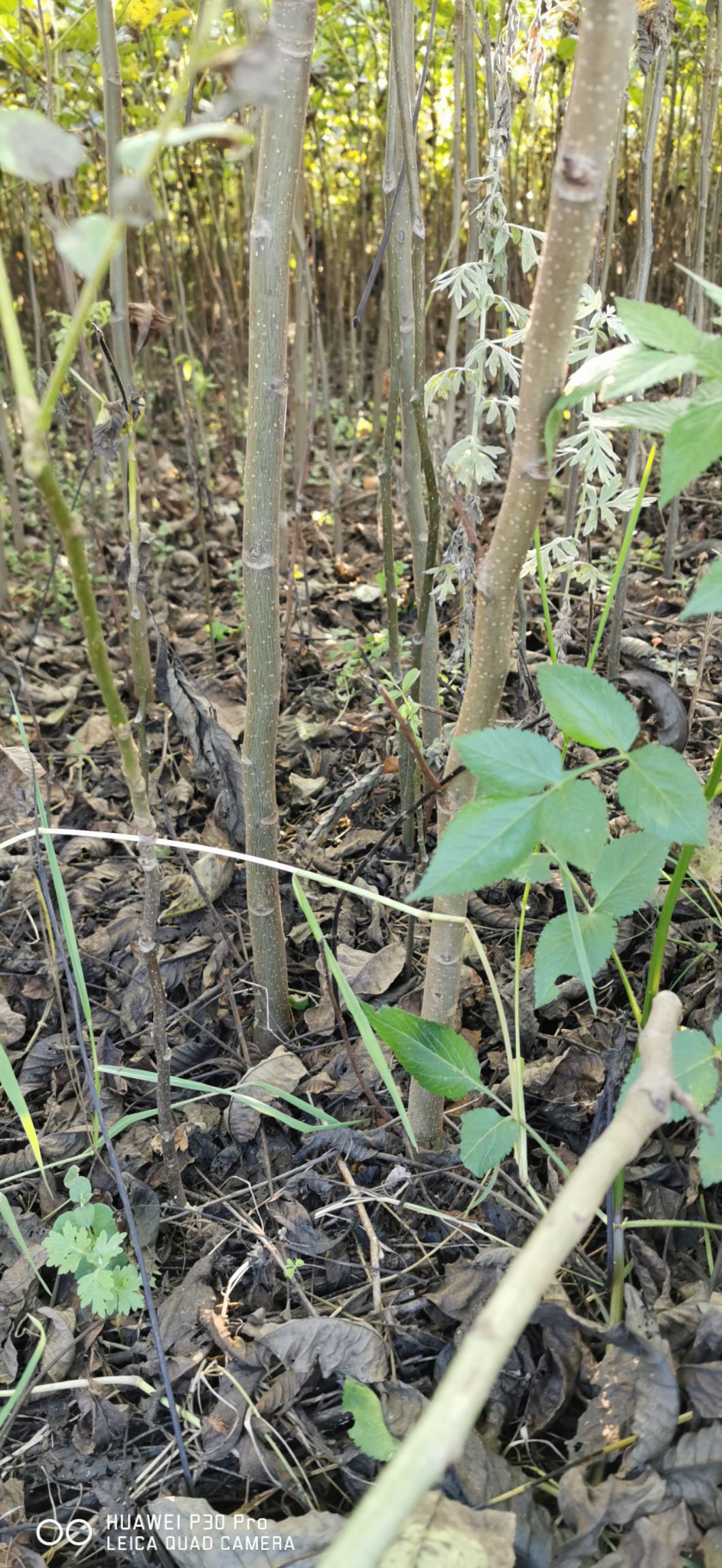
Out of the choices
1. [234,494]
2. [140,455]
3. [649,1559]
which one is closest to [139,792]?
[649,1559]

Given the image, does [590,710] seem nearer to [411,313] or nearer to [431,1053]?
[431,1053]

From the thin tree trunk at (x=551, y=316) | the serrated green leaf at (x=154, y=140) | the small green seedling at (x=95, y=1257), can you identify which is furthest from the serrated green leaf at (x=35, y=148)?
the small green seedling at (x=95, y=1257)

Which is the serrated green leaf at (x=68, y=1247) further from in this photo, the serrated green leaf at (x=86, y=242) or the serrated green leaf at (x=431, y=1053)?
the serrated green leaf at (x=86, y=242)

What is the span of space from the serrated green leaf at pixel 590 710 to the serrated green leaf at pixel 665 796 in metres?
0.02

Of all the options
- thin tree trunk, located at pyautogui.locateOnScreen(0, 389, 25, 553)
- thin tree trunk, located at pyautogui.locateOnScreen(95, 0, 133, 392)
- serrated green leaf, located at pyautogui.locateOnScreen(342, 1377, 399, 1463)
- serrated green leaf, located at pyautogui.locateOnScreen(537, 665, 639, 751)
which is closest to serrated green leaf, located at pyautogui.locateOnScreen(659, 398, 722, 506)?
serrated green leaf, located at pyautogui.locateOnScreen(537, 665, 639, 751)

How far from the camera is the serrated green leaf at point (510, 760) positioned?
2.25 feet

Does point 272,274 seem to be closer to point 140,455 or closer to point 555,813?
point 555,813

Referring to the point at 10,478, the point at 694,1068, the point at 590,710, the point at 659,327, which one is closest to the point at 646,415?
the point at 659,327

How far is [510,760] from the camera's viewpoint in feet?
2.27

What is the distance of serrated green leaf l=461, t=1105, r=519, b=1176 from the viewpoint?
87 centimetres

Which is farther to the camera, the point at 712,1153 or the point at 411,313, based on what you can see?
the point at 411,313

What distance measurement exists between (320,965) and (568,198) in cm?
92

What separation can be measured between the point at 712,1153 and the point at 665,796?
0.25m

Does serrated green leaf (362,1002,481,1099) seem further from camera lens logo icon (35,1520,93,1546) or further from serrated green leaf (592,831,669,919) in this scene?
camera lens logo icon (35,1520,93,1546)
